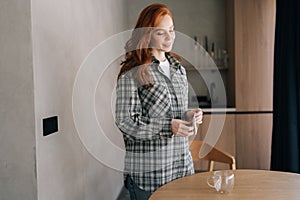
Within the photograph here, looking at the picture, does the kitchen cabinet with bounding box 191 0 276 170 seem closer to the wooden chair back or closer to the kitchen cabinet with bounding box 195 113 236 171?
the kitchen cabinet with bounding box 195 113 236 171

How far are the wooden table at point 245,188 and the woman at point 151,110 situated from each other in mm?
129

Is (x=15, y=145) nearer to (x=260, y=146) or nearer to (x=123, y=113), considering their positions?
(x=123, y=113)

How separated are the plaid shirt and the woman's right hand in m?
0.02

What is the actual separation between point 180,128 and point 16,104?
743 millimetres

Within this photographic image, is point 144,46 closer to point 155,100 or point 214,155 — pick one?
point 155,100

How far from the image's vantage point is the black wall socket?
1.68 m

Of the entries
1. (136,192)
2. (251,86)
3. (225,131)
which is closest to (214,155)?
(136,192)

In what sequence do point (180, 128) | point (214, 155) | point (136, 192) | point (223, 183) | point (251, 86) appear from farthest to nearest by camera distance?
point (251, 86)
point (214, 155)
point (136, 192)
point (180, 128)
point (223, 183)

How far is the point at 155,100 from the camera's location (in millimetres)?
1611

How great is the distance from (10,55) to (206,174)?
1076 mm

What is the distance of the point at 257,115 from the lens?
3.81 m

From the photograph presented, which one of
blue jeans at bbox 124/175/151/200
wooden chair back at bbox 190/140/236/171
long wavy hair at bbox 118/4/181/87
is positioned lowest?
blue jeans at bbox 124/175/151/200

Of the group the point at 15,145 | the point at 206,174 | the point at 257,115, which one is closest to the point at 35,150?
the point at 15,145

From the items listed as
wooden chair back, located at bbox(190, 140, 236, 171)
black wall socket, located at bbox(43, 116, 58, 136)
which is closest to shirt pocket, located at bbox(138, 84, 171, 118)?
black wall socket, located at bbox(43, 116, 58, 136)
